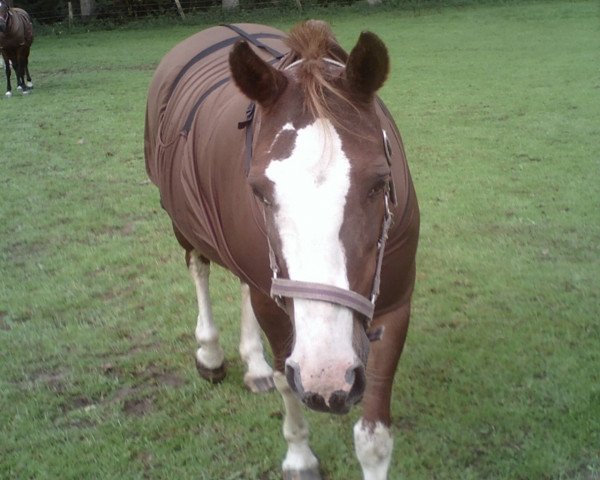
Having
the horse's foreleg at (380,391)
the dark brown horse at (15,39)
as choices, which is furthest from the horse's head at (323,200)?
the dark brown horse at (15,39)

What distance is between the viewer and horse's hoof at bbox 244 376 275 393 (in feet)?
12.0

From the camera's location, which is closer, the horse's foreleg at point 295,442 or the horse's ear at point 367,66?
the horse's ear at point 367,66

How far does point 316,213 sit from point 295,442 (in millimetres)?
1489

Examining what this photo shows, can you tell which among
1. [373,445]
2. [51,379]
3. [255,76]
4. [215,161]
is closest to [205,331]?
[51,379]

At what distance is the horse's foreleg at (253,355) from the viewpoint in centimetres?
368

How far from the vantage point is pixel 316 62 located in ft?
6.87

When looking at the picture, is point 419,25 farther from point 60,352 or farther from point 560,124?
point 60,352

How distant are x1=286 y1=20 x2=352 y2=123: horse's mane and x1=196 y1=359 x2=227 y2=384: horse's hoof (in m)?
1.98

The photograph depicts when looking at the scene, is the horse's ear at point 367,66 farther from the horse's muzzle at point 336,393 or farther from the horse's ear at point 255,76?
the horse's muzzle at point 336,393

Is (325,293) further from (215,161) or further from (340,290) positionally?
(215,161)

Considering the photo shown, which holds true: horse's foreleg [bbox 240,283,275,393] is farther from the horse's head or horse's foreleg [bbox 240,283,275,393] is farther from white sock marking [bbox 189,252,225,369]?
the horse's head

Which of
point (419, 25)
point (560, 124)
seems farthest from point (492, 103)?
point (419, 25)

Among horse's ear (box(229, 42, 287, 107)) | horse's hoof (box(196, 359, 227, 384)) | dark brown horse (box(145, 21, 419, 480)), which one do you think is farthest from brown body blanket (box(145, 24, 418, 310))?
horse's hoof (box(196, 359, 227, 384))

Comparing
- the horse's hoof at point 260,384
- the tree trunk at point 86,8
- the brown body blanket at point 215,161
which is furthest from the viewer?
the tree trunk at point 86,8
